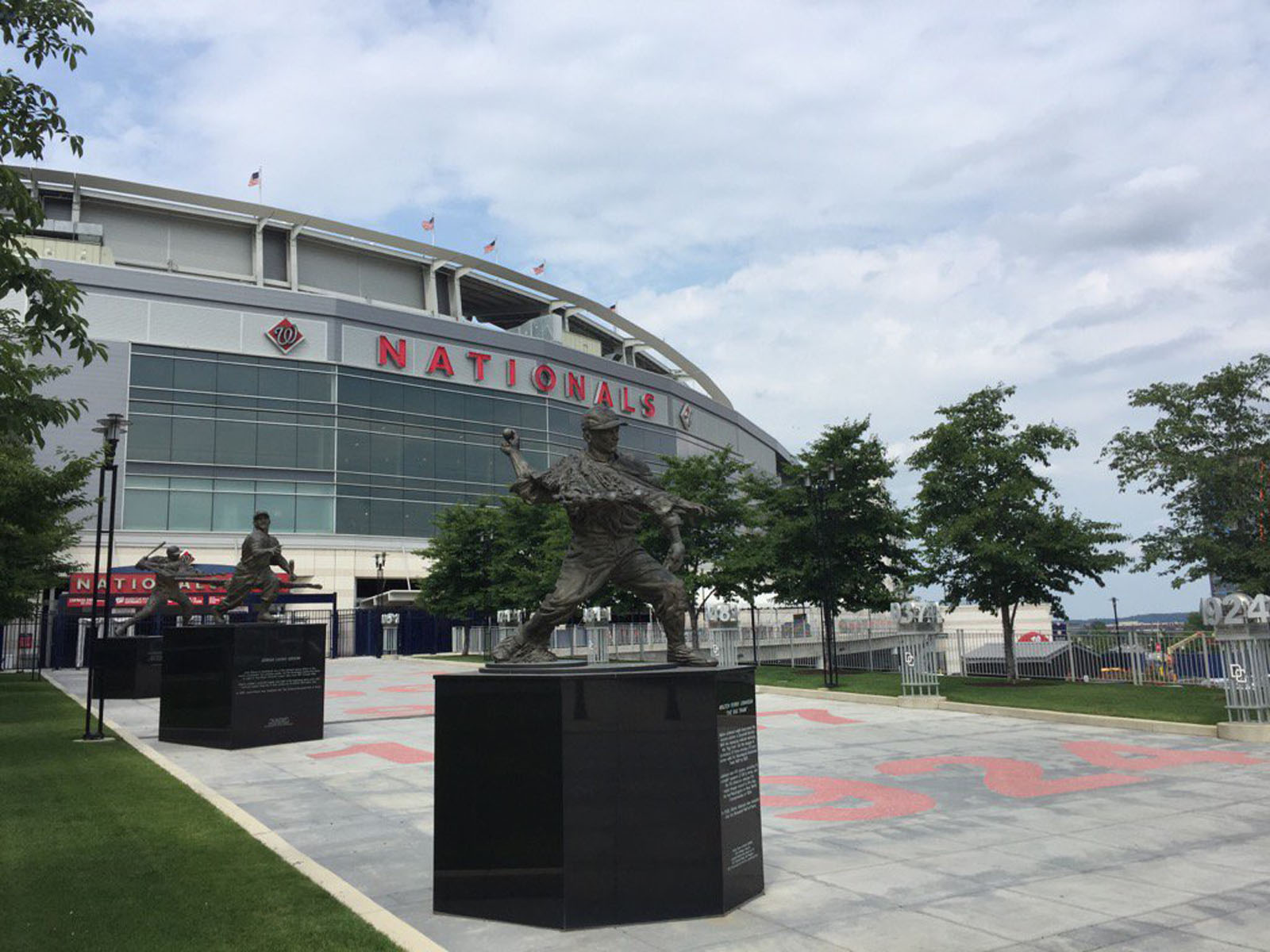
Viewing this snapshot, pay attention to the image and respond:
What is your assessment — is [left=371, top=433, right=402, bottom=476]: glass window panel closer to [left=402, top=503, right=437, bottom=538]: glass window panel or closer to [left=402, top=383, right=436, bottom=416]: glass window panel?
[left=402, top=383, right=436, bottom=416]: glass window panel

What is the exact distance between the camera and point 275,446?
175ft

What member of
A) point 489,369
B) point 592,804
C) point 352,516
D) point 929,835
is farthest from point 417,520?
point 592,804

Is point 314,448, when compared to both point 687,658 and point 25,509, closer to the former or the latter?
point 25,509

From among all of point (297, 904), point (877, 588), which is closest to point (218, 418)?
point (877, 588)

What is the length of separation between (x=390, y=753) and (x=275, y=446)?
42.3 metres

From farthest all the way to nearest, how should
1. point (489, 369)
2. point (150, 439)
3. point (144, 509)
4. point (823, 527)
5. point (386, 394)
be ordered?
point (489, 369)
point (386, 394)
point (150, 439)
point (144, 509)
point (823, 527)

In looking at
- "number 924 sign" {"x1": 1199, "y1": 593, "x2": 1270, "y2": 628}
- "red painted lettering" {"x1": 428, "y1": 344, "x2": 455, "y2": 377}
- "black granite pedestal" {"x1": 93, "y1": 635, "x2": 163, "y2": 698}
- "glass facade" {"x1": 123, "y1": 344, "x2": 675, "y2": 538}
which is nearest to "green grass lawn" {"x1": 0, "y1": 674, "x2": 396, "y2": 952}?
"black granite pedestal" {"x1": 93, "y1": 635, "x2": 163, "y2": 698}

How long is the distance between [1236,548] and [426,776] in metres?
22.6

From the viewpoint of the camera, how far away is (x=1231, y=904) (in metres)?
6.48

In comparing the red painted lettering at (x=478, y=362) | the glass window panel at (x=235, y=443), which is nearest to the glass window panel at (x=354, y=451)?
the glass window panel at (x=235, y=443)

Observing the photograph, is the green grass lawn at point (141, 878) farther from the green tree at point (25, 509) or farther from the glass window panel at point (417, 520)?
the glass window panel at point (417, 520)

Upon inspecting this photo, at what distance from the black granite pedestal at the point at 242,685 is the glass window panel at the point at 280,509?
38382 mm

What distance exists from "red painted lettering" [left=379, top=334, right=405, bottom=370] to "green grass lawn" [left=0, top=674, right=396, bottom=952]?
46.1m

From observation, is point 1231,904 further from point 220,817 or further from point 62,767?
point 62,767
